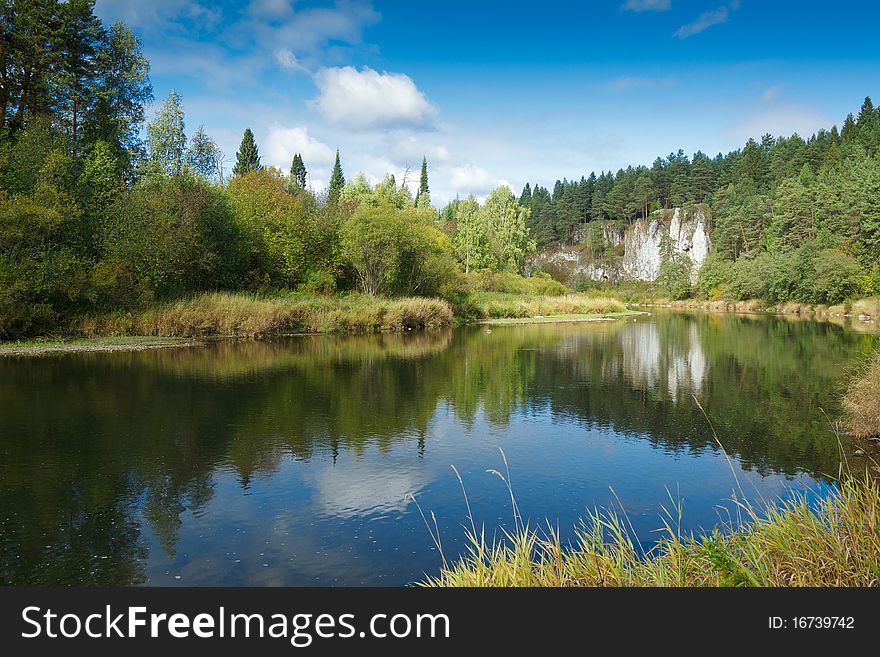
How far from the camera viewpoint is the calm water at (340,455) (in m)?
6.97

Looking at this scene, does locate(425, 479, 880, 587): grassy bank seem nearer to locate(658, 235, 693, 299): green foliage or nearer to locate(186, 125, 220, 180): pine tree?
locate(186, 125, 220, 180): pine tree

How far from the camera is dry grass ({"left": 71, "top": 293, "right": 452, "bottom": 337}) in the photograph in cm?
2945

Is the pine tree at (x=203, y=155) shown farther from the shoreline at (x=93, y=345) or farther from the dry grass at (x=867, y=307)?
the dry grass at (x=867, y=307)

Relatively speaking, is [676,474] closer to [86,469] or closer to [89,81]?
[86,469]

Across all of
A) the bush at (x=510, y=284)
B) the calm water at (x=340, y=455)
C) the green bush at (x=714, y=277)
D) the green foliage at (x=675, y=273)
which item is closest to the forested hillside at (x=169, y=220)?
the bush at (x=510, y=284)

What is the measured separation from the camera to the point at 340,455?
10875 mm

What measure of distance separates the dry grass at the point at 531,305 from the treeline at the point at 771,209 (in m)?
21.6

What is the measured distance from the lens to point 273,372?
20.3 meters

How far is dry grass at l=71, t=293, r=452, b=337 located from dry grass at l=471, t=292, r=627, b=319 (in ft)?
36.8

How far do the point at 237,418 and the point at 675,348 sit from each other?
902 inches

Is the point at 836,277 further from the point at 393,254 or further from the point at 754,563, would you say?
the point at 754,563

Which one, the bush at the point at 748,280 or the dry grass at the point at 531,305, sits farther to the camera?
the bush at the point at 748,280

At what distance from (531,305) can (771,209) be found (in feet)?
198
